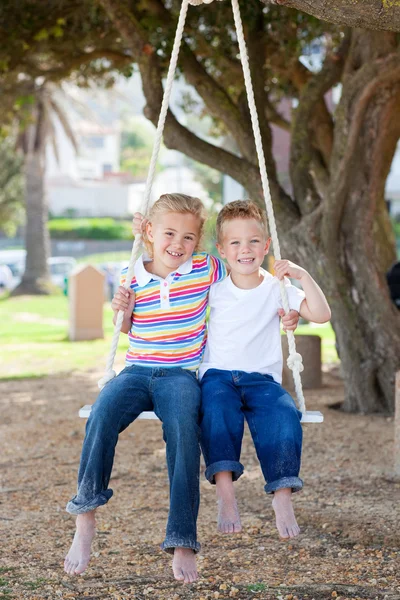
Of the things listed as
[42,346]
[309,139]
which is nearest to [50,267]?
[42,346]

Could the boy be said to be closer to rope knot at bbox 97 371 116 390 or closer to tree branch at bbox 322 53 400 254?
rope knot at bbox 97 371 116 390

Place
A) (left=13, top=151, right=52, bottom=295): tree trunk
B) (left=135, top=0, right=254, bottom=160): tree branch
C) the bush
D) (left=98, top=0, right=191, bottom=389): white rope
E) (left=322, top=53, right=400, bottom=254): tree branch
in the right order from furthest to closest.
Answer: the bush → (left=13, top=151, right=52, bottom=295): tree trunk → (left=135, top=0, right=254, bottom=160): tree branch → (left=322, top=53, right=400, bottom=254): tree branch → (left=98, top=0, right=191, bottom=389): white rope

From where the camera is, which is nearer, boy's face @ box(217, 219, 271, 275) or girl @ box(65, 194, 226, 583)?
girl @ box(65, 194, 226, 583)

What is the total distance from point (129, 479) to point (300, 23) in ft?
17.0

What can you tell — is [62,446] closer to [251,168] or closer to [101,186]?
[251,168]

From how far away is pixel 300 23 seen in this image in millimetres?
8852

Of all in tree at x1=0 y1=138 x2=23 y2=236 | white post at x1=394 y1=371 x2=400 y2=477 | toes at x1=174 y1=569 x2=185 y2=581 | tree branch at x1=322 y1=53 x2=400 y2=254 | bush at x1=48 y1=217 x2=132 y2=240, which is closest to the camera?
toes at x1=174 y1=569 x2=185 y2=581

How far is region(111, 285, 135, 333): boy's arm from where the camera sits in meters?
3.79

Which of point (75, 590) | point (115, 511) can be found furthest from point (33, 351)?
point (75, 590)

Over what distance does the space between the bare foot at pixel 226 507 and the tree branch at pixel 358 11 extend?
1839mm

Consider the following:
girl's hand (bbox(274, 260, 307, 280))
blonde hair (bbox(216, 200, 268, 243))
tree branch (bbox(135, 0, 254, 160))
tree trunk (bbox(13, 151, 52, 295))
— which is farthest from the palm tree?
girl's hand (bbox(274, 260, 307, 280))

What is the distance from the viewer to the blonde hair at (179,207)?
12.7ft

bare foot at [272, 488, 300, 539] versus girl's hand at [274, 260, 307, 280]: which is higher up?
girl's hand at [274, 260, 307, 280]

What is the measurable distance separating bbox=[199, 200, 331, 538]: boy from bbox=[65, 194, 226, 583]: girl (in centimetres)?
9
